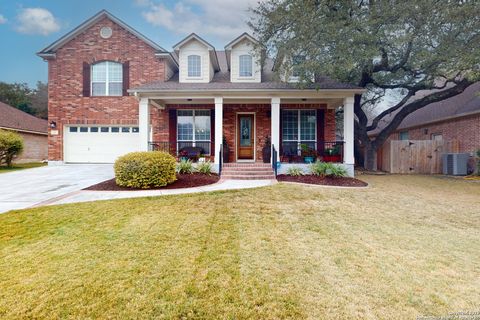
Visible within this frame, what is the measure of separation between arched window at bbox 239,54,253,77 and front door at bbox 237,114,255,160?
2089 mm

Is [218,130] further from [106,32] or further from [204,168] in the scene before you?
[106,32]

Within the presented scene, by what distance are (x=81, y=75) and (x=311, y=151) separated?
44.0 feet

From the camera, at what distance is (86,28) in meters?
14.6

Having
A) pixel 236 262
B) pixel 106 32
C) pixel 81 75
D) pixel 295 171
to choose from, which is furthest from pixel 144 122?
pixel 236 262

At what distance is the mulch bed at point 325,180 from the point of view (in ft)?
30.8

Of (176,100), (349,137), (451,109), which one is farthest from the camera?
(451,109)

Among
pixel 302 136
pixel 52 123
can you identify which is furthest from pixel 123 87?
pixel 302 136

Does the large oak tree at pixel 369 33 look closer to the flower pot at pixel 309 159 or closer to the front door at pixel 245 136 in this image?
the front door at pixel 245 136

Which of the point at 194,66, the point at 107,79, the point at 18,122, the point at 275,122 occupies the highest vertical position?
the point at 194,66

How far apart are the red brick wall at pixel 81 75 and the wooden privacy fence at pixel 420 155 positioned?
46.6 feet

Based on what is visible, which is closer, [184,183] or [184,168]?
[184,183]

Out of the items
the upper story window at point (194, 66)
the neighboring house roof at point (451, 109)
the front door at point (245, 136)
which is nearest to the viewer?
the upper story window at point (194, 66)

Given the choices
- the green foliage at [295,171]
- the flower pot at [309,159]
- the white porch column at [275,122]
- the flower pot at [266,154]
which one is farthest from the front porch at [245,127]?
the green foliage at [295,171]

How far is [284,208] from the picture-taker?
19.3 ft
